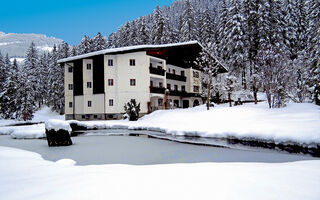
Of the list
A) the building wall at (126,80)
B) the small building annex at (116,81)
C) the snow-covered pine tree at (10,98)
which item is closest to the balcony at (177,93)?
the small building annex at (116,81)

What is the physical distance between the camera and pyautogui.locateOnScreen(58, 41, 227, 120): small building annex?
3155 cm

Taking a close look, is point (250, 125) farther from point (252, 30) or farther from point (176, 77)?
point (252, 30)

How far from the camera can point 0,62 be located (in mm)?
54156

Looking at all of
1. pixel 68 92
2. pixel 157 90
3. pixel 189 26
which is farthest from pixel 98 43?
pixel 157 90

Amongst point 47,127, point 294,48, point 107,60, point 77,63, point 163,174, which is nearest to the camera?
point 163,174

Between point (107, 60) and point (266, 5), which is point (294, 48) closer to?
point (266, 5)

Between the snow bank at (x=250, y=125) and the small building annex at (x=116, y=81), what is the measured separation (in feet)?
17.0

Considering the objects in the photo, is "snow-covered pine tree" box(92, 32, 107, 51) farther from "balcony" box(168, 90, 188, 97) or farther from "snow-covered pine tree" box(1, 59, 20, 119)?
"balcony" box(168, 90, 188, 97)

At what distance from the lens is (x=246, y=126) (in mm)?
15172

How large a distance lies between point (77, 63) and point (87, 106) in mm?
7558

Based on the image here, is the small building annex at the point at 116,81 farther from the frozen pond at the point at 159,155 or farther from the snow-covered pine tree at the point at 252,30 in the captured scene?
the frozen pond at the point at 159,155

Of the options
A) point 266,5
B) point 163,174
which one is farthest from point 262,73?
point 163,174

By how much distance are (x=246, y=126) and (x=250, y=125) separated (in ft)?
1.26

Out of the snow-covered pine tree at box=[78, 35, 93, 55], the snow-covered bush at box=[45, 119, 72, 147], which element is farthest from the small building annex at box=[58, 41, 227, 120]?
the snow-covered bush at box=[45, 119, 72, 147]
